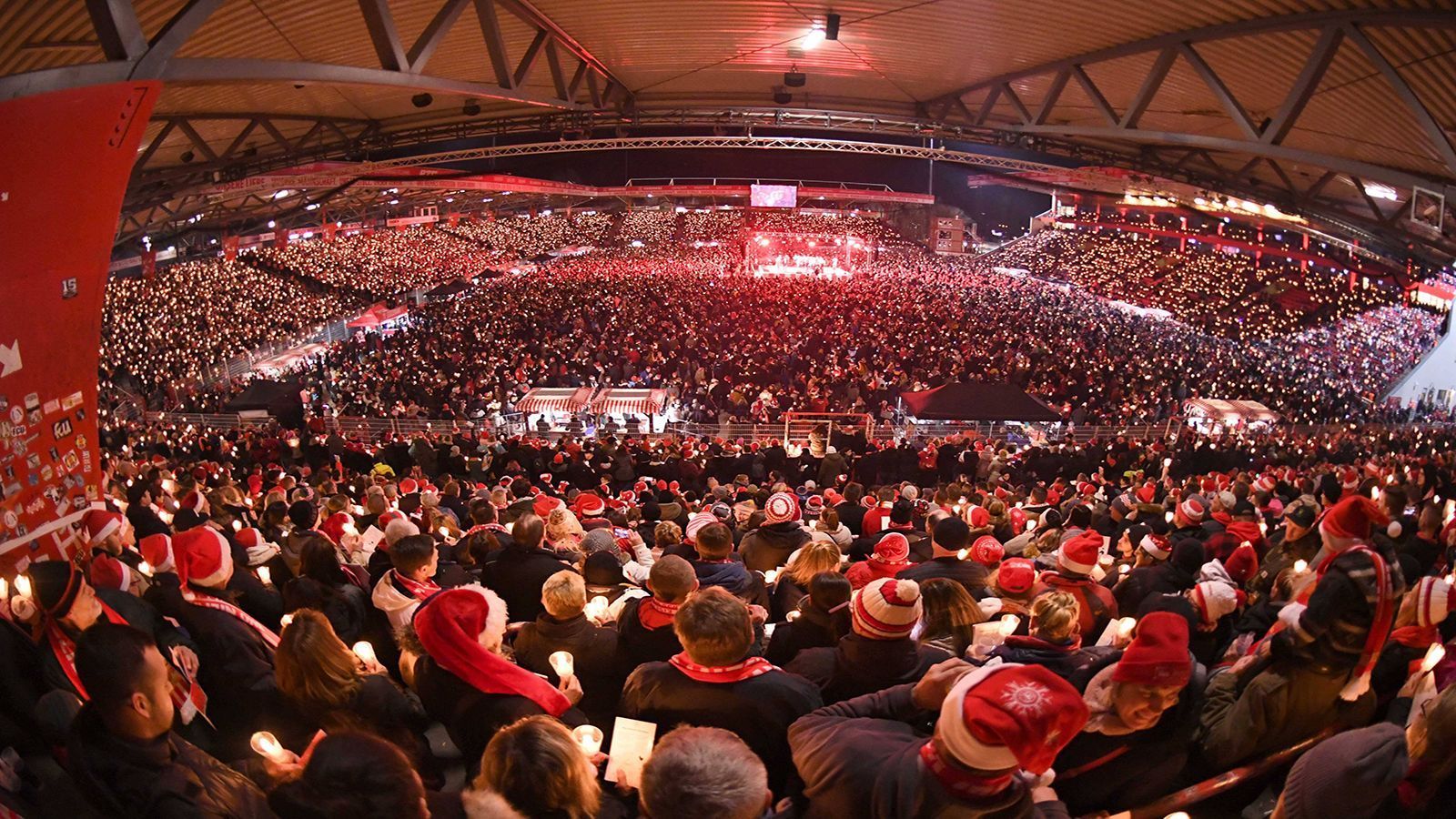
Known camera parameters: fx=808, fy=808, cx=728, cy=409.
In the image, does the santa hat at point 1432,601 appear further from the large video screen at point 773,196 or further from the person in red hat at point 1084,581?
the large video screen at point 773,196

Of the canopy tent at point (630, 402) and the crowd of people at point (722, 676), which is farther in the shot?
the canopy tent at point (630, 402)

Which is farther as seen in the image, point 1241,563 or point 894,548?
point 894,548

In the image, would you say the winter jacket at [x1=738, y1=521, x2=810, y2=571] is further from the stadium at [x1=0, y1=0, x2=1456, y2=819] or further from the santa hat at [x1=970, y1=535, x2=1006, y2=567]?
the santa hat at [x1=970, y1=535, x2=1006, y2=567]

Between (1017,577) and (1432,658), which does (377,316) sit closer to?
(1017,577)

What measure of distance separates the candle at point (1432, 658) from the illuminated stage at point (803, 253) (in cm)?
4020

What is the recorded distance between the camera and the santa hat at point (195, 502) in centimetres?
592

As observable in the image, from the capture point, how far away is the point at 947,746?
1.74 meters

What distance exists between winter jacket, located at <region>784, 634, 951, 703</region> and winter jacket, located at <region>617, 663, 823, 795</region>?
0.26 metres

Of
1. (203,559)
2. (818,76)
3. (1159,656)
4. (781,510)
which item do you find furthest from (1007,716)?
(818,76)

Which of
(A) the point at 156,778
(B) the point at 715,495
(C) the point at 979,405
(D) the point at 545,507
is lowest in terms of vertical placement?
(C) the point at 979,405

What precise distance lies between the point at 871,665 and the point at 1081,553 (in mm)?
1464

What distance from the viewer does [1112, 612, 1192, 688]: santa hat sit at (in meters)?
2.26

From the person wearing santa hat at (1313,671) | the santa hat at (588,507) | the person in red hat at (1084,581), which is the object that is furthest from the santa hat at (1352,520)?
the santa hat at (588,507)

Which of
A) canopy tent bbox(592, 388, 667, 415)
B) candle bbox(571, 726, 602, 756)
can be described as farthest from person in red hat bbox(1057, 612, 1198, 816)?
canopy tent bbox(592, 388, 667, 415)
